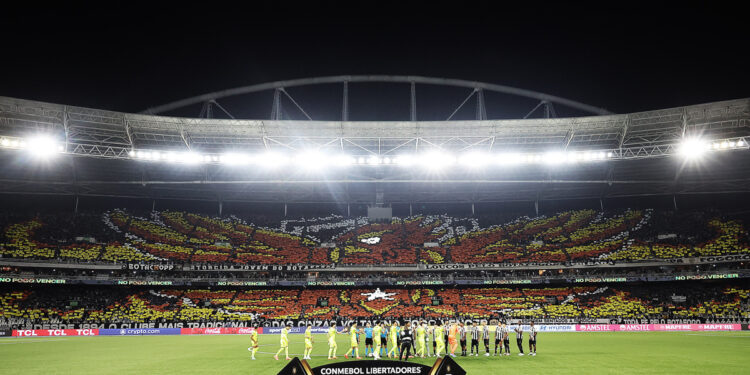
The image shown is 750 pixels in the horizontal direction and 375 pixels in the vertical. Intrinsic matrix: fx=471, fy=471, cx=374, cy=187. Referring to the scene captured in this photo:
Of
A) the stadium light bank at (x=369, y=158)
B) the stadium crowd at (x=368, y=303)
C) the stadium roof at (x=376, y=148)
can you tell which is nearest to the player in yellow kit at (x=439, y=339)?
the stadium roof at (x=376, y=148)

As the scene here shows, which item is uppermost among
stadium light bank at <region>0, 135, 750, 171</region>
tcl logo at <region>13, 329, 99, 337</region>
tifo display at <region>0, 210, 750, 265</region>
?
stadium light bank at <region>0, 135, 750, 171</region>

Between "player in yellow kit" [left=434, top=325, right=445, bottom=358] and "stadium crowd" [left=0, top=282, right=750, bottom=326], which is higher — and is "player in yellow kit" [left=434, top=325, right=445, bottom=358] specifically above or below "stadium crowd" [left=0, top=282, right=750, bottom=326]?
above

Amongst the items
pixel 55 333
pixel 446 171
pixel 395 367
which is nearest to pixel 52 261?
pixel 55 333

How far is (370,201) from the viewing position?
217 ft

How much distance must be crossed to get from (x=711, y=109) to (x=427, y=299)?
31.1 m

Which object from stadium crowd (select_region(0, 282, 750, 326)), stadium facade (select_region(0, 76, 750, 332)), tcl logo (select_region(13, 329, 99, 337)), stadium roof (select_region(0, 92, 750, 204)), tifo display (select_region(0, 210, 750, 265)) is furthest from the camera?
tifo display (select_region(0, 210, 750, 265))

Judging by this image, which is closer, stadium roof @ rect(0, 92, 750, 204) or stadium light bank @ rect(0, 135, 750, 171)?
stadium roof @ rect(0, 92, 750, 204)

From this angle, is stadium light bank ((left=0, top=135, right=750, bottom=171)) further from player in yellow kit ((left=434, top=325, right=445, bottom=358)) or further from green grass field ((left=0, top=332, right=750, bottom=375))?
player in yellow kit ((left=434, top=325, right=445, bottom=358))

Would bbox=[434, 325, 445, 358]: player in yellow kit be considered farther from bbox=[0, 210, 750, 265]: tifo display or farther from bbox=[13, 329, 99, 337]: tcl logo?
bbox=[13, 329, 99, 337]: tcl logo

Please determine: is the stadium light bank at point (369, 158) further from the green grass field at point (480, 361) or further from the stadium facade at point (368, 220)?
the green grass field at point (480, 361)

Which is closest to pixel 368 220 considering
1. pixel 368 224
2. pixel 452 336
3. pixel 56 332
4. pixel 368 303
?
pixel 368 224

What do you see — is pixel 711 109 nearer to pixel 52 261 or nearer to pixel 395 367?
pixel 395 367

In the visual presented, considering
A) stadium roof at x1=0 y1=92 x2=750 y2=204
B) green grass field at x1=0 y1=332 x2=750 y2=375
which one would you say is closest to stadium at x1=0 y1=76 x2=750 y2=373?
stadium roof at x1=0 y1=92 x2=750 y2=204

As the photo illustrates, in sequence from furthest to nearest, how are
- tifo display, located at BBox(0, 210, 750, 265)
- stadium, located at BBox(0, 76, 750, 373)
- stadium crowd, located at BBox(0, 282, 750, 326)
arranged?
tifo display, located at BBox(0, 210, 750, 265), stadium crowd, located at BBox(0, 282, 750, 326), stadium, located at BBox(0, 76, 750, 373)
